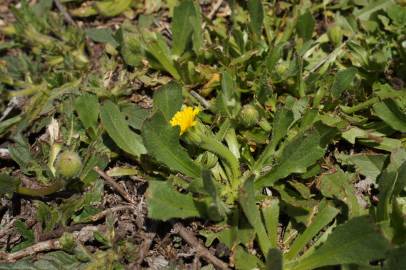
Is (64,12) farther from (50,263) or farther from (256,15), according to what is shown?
(50,263)

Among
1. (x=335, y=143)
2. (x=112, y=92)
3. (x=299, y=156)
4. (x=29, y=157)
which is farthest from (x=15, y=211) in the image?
(x=335, y=143)

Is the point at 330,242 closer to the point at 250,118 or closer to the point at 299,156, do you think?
the point at 299,156

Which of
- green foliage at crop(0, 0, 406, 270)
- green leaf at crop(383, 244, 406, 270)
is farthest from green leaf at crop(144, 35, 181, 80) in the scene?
green leaf at crop(383, 244, 406, 270)

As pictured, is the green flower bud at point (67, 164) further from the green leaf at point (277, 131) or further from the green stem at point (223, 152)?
the green leaf at point (277, 131)

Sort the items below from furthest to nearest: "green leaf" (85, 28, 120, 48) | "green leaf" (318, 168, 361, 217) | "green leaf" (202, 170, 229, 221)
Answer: "green leaf" (85, 28, 120, 48)
"green leaf" (318, 168, 361, 217)
"green leaf" (202, 170, 229, 221)

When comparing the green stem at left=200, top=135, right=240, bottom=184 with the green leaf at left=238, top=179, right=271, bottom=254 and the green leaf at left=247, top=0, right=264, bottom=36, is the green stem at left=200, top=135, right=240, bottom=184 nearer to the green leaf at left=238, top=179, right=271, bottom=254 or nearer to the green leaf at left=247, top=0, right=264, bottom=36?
the green leaf at left=238, top=179, right=271, bottom=254

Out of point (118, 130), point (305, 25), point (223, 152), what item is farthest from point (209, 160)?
point (305, 25)
